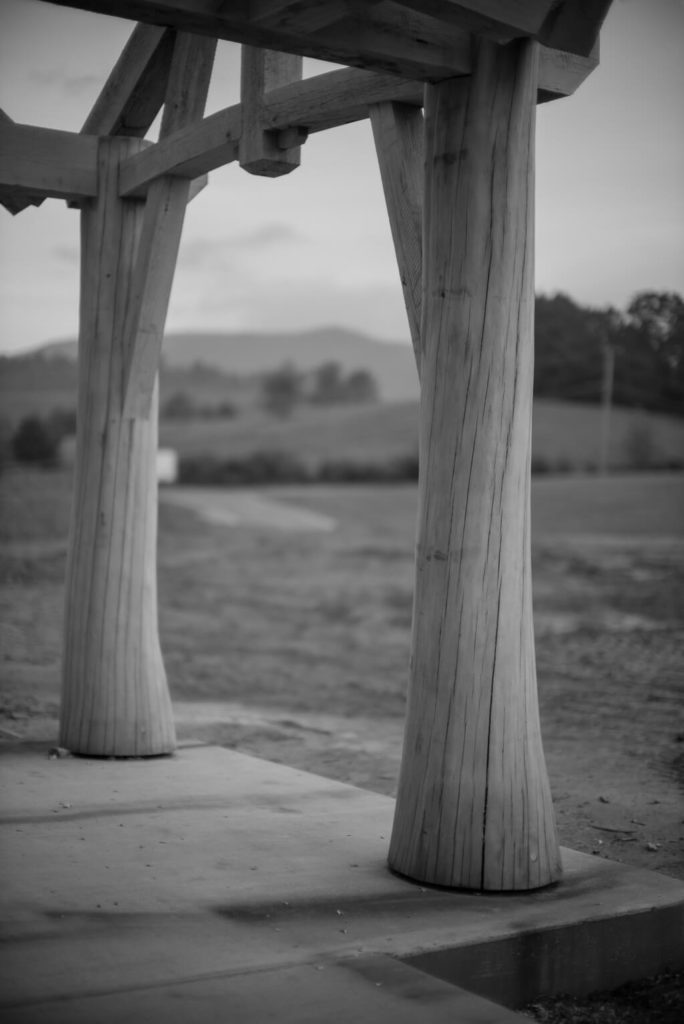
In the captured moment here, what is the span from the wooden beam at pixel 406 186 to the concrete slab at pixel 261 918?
178 cm

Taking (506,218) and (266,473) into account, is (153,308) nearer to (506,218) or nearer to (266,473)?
(506,218)

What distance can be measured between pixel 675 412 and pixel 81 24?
2362 cm

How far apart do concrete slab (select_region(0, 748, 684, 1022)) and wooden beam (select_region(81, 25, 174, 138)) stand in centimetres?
340

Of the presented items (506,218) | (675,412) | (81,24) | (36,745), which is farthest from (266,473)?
(506,218)

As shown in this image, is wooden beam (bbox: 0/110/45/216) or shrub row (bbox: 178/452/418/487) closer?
wooden beam (bbox: 0/110/45/216)

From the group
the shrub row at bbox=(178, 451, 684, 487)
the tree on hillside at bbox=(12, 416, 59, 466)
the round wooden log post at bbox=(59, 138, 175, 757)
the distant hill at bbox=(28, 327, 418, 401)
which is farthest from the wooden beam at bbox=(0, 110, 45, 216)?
the distant hill at bbox=(28, 327, 418, 401)

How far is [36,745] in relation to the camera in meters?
5.77

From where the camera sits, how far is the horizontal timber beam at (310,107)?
388cm

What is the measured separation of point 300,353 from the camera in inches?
3920

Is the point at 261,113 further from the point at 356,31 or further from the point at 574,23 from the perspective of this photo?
the point at 574,23

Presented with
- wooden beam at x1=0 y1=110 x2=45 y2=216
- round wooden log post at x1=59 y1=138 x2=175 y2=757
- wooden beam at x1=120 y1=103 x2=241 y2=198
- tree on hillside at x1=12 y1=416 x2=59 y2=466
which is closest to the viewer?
wooden beam at x1=120 y1=103 x2=241 y2=198

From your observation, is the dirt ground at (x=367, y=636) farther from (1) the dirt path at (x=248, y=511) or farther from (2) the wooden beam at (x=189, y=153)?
(2) the wooden beam at (x=189, y=153)

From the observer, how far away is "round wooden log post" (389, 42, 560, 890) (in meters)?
3.47

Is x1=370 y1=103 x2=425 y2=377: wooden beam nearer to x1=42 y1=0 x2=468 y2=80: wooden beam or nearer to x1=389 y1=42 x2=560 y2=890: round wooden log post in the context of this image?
x1=389 y1=42 x2=560 y2=890: round wooden log post
